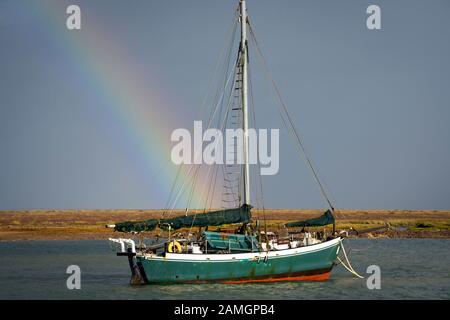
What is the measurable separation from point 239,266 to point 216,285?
194 cm

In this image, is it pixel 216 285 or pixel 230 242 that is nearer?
pixel 216 285

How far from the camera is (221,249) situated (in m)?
47.7

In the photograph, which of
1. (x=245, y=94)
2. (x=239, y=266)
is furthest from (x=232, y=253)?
(x=245, y=94)

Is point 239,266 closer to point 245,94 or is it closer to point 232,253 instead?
point 232,253

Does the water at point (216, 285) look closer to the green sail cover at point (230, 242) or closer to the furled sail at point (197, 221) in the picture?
the green sail cover at point (230, 242)

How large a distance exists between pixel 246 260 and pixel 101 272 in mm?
15849

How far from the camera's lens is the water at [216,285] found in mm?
43781

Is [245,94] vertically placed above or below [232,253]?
above

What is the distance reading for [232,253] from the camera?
4662 cm

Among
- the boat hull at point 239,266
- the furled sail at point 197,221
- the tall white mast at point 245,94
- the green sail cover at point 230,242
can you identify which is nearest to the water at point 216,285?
the boat hull at point 239,266
